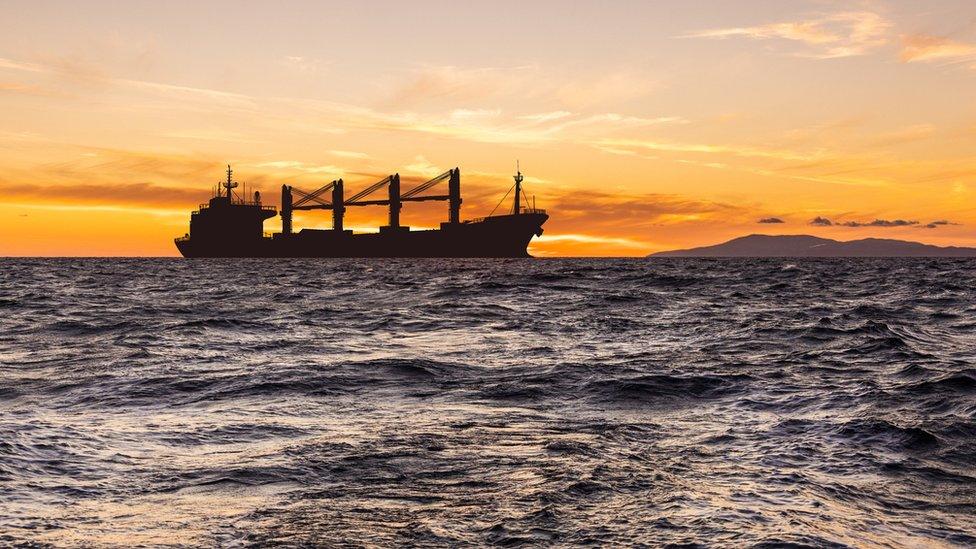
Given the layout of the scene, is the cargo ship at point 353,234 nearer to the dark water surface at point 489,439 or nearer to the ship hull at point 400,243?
the ship hull at point 400,243

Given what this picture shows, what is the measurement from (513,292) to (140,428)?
1405 inches

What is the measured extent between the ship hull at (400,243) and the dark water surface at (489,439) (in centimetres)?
13750

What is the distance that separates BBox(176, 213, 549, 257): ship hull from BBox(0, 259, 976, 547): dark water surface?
137498mm

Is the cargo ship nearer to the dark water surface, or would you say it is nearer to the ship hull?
the ship hull

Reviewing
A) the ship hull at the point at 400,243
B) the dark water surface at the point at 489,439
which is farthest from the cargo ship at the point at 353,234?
the dark water surface at the point at 489,439

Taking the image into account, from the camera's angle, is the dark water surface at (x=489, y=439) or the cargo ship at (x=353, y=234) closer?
the dark water surface at (x=489, y=439)

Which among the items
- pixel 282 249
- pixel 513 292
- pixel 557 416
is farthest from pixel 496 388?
pixel 282 249

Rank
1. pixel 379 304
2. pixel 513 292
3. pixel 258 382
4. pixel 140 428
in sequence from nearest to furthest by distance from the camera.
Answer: pixel 140 428
pixel 258 382
pixel 379 304
pixel 513 292

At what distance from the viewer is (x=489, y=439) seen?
9828 mm

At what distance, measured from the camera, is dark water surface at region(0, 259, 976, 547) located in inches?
262

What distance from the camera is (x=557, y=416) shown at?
11.5m

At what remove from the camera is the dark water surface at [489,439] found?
664 cm

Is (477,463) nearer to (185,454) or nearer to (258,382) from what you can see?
(185,454)

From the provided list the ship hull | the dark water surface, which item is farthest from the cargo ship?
the dark water surface
